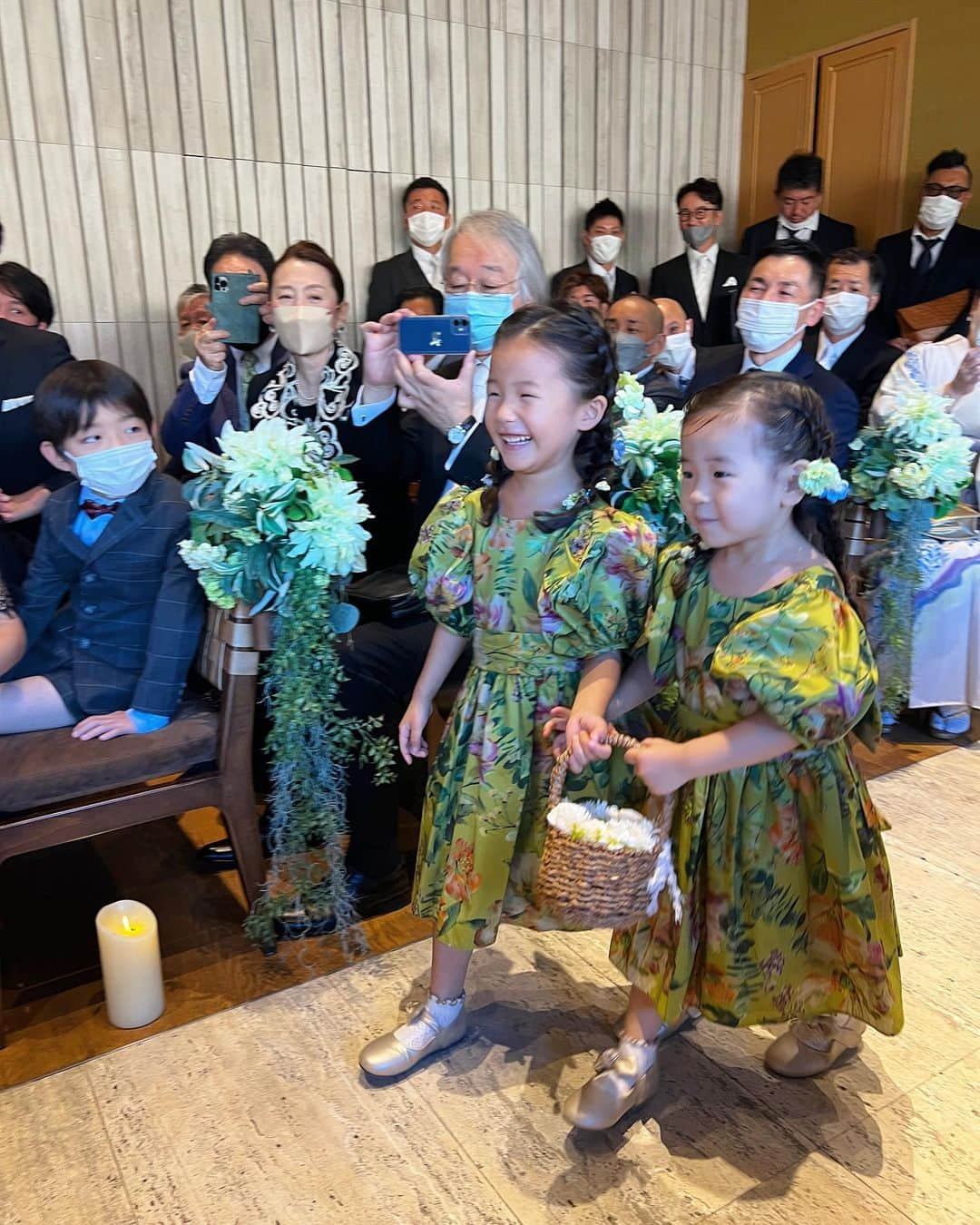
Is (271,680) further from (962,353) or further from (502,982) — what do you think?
(962,353)

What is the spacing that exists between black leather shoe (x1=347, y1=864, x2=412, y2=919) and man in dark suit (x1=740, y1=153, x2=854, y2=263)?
384 centimetres

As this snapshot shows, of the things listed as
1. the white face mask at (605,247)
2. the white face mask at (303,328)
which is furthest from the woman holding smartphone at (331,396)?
the white face mask at (605,247)

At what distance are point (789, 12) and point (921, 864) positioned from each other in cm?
534

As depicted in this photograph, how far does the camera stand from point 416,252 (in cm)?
487

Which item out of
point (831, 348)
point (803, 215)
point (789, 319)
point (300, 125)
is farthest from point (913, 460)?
point (300, 125)

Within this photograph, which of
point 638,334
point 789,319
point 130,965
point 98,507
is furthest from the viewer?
A: point 638,334

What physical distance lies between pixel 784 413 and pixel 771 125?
542 cm

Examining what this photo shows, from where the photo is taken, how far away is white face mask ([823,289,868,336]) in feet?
12.3

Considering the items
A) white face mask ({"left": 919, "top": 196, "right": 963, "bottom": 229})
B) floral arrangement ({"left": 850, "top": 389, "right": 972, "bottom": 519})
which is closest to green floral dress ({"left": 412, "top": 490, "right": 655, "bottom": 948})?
floral arrangement ({"left": 850, "top": 389, "right": 972, "bottom": 519})

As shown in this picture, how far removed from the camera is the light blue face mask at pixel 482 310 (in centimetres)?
218

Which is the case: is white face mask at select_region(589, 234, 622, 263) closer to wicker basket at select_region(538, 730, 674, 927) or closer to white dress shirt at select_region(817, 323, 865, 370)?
white dress shirt at select_region(817, 323, 865, 370)

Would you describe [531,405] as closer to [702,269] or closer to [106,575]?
[106,575]

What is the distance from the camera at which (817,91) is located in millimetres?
5766

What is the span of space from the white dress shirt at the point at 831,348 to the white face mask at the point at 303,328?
7.44ft
